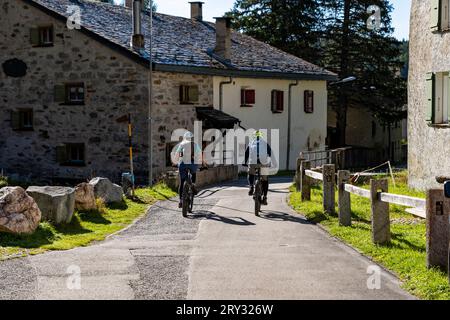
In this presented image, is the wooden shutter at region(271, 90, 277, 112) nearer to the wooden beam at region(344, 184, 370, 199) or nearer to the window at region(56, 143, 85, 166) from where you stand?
the window at region(56, 143, 85, 166)

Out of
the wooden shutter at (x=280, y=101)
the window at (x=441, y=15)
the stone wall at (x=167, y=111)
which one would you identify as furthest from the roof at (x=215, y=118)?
the window at (x=441, y=15)

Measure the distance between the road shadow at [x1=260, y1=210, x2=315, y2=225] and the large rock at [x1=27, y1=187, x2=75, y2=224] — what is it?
3753 millimetres

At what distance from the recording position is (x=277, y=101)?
3052 cm

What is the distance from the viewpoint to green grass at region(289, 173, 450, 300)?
7.07 meters

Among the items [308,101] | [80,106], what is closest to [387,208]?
[80,106]

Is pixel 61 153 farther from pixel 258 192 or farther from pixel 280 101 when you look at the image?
pixel 258 192

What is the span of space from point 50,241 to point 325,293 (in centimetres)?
508

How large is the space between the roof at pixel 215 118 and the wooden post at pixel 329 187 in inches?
509

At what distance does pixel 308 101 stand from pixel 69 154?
39.8 feet

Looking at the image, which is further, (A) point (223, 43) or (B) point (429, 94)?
(A) point (223, 43)

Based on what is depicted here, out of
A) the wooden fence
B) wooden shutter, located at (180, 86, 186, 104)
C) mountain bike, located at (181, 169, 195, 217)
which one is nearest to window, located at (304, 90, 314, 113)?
wooden shutter, located at (180, 86, 186, 104)

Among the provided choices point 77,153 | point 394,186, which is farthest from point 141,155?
point 394,186

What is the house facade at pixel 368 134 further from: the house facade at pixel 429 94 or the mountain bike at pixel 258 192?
the mountain bike at pixel 258 192
